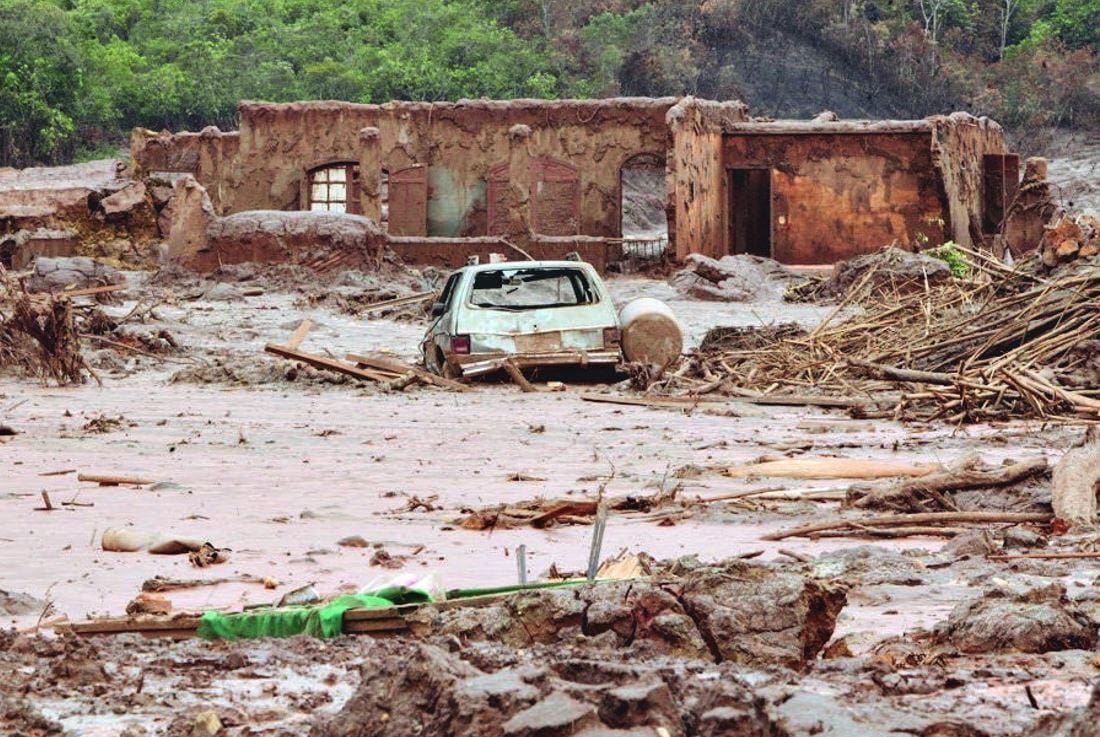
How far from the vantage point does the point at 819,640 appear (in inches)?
171

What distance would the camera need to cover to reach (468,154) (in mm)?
34344

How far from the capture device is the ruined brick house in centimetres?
3200

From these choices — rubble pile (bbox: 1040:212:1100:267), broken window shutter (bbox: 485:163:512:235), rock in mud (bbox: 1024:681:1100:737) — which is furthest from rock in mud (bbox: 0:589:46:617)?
broken window shutter (bbox: 485:163:512:235)

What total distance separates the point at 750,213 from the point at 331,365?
878 inches

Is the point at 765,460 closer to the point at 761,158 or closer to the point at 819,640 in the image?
the point at 819,640

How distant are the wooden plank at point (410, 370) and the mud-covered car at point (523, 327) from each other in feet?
0.63

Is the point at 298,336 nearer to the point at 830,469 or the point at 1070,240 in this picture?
the point at 1070,240

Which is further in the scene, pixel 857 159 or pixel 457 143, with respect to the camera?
pixel 457 143

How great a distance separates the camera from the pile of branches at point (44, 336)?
1591 centimetres

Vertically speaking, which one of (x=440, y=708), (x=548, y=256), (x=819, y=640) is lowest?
(x=548, y=256)

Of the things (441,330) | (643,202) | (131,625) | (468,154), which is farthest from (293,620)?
(643,202)

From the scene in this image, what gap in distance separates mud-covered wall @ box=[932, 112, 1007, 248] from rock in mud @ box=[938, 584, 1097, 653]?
90.5ft

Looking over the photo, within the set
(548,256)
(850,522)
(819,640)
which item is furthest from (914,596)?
(548,256)

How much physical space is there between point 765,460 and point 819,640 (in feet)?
18.5
